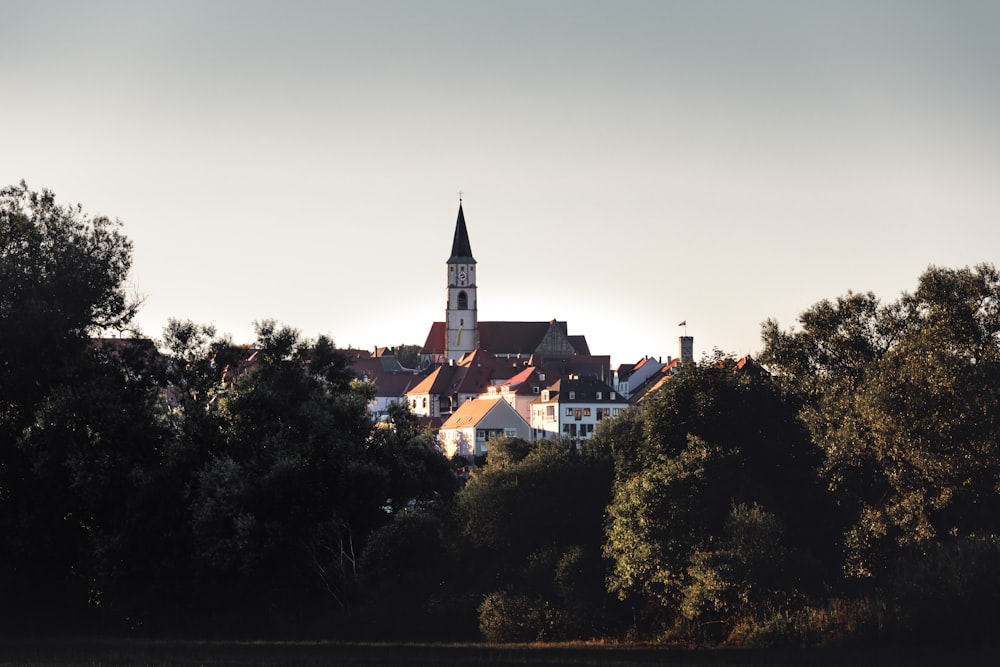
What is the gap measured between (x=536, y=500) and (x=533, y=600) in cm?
428

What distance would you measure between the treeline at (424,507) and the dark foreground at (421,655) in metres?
3.10

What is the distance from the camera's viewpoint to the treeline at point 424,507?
2009 inches

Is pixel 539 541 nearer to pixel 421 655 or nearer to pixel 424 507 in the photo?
pixel 424 507

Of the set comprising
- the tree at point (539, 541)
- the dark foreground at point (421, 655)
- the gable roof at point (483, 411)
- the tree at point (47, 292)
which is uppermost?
the gable roof at point (483, 411)

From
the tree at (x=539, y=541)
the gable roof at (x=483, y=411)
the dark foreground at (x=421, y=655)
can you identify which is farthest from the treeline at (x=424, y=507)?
the gable roof at (x=483, y=411)

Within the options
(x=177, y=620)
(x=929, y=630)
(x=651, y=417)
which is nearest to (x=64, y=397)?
(x=177, y=620)

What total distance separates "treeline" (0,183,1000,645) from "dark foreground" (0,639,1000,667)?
3096 millimetres

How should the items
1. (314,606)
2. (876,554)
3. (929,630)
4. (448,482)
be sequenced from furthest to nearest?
(448,482), (314,606), (876,554), (929,630)

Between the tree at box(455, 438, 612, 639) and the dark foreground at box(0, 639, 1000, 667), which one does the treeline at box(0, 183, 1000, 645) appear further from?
the dark foreground at box(0, 639, 1000, 667)

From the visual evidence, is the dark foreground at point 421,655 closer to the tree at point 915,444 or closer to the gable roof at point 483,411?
the tree at point 915,444

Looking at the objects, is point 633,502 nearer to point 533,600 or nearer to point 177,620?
point 533,600

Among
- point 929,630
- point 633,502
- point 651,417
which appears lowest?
point 929,630

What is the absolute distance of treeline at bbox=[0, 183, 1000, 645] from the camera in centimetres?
5103

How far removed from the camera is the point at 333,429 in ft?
186
